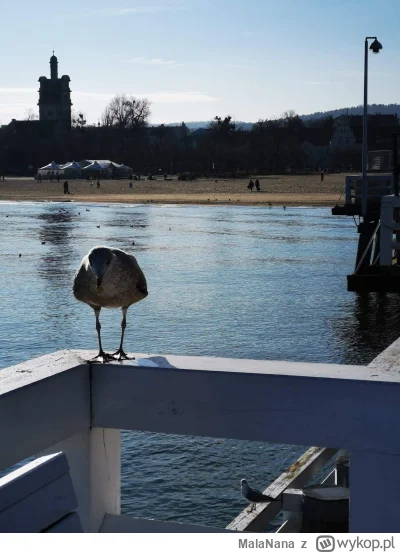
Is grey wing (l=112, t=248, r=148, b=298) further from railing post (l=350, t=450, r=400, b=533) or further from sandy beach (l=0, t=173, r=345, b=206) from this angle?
sandy beach (l=0, t=173, r=345, b=206)

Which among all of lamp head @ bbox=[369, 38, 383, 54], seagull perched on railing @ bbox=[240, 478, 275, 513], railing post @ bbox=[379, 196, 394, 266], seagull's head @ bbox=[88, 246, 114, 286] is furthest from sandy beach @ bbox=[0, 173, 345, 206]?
seagull's head @ bbox=[88, 246, 114, 286]

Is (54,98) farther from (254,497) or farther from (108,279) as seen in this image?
(108,279)

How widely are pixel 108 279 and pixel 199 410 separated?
0.77m

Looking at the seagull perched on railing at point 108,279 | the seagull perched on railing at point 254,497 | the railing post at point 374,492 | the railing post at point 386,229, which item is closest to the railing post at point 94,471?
the seagull perched on railing at point 108,279

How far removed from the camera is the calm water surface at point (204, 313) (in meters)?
8.69

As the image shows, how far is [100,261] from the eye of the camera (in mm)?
3426

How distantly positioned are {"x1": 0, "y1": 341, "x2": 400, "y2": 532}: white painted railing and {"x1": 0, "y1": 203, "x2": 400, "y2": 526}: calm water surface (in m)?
4.86

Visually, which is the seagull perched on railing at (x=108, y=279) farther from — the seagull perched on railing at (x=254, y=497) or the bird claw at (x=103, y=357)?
the seagull perched on railing at (x=254, y=497)

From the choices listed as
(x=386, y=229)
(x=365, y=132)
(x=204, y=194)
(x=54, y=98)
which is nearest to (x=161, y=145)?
(x=54, y=98)

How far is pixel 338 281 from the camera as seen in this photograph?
24250mm

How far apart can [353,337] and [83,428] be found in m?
13.5

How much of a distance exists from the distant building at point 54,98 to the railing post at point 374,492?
19252 centimetres
